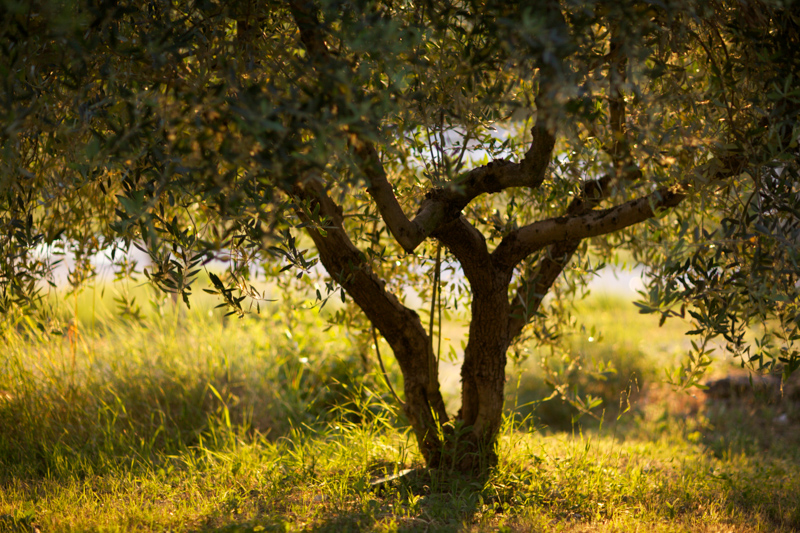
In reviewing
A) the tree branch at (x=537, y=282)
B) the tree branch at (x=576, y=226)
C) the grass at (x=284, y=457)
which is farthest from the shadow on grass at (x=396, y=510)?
the tree branch at (x=576, y=226)

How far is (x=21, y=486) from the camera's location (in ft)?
11.1

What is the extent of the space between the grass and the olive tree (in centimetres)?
50

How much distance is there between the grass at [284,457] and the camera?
301cm

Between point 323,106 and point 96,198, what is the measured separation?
2.10 metres

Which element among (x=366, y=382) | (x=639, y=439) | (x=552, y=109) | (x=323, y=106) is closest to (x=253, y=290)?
(x=323, y=106)

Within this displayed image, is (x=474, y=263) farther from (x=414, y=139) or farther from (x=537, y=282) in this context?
(x=414, y=139)

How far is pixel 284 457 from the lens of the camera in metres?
3.75

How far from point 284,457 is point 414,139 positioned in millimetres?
2245

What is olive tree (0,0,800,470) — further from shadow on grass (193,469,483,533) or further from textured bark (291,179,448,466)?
shadow on grass (193,469,483,533)

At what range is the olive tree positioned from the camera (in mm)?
1922

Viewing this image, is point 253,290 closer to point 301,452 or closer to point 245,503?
point 245,503

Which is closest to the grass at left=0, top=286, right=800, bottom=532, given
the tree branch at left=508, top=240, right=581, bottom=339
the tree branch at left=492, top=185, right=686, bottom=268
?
the tree branch at left=508, top=240, right=581, bottom=339

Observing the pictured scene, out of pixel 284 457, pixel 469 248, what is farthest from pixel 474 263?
pixel 284 457

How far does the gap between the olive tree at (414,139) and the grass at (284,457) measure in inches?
19.5
